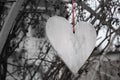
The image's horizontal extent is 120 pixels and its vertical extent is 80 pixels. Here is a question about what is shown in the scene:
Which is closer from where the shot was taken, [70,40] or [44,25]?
[70,40]

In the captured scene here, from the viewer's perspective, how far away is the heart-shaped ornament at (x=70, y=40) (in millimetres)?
1349

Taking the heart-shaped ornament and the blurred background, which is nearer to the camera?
the heart-shaped ornament

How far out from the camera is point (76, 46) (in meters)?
1.41

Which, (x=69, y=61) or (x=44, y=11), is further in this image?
(x=44, y=11)

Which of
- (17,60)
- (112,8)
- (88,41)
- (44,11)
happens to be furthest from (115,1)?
(88,41)

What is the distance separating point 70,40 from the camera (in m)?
1.39

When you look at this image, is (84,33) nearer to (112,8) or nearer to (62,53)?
Result: (62,53)

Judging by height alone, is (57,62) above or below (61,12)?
below

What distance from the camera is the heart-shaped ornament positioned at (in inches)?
53.1

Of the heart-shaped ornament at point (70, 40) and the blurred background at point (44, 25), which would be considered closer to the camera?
the heart-shaped ornament at point (70, 40)

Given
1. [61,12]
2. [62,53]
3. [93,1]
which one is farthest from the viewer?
[93,1]

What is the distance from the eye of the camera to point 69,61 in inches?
54.6

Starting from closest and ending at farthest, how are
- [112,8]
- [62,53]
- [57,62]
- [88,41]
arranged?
[62,53]
[88,41]
[57,62]
[112,8]

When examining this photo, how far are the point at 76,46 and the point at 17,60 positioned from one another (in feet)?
4.97
